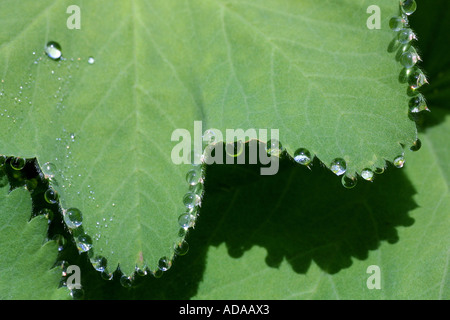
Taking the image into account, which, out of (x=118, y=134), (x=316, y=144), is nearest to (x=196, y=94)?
(x=118, y=134)

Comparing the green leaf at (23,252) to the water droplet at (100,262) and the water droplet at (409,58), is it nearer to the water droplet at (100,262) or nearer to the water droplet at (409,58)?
the water droplet at (100,262)

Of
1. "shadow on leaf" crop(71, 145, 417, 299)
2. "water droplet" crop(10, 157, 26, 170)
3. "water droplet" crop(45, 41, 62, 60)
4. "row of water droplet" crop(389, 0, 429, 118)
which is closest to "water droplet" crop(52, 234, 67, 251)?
"shadow on leaf" crop(71, 145, 417, 299)

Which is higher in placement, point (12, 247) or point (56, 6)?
point (56, 6)

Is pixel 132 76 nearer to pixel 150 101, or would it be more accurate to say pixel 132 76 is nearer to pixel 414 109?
pixel 150 101

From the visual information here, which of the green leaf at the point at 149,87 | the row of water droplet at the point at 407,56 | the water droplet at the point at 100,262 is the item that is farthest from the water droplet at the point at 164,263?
the row of water droplet at the point at 407,56

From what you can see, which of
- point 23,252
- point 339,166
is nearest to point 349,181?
point 339,166

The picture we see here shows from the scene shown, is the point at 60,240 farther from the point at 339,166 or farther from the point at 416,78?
the point at 416,78

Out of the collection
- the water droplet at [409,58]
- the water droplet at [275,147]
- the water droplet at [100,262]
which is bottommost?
the water droplet at [100,262]
